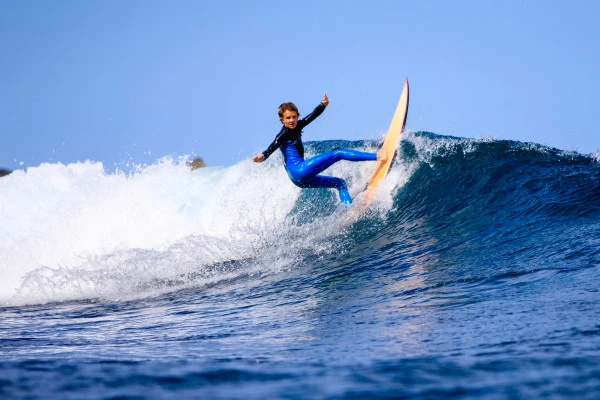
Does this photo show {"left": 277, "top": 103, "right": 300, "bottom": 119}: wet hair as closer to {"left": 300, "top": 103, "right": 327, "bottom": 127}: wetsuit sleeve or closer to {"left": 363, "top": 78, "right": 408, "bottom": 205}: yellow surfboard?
{"left": 300, "top": 103, "right": 327, "bottom": 127}: wetsuit sleeve

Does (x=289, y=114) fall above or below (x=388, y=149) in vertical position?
above

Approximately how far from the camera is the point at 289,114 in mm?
7691

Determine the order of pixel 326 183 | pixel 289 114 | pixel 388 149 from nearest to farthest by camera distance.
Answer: pixel 289 114 → pixel 326 183 → pixel 388 149

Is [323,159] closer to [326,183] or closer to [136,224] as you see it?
[326,183]

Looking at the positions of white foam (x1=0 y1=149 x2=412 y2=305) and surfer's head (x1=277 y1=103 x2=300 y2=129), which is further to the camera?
surfer's head (x1=277 y1=103 x2=300 y2=129)

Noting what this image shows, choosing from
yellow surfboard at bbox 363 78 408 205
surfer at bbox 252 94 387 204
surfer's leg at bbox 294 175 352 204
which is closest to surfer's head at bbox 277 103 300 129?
surfer at bbox 252 94 387 204

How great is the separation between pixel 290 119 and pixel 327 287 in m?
2.58

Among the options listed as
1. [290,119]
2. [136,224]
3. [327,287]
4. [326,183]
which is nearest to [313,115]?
[290,119]

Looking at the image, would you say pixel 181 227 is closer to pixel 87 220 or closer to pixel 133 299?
pixel 87 220

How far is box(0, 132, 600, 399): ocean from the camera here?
2.34 meters

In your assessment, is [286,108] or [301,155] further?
[301,155]

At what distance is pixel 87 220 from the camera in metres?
12.4

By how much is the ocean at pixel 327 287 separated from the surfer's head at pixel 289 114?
149cm

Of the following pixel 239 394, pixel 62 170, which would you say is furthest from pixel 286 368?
pixel 62 170
